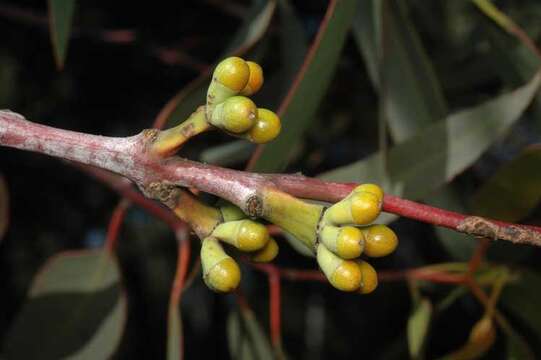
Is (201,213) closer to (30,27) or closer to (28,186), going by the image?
(30,27)

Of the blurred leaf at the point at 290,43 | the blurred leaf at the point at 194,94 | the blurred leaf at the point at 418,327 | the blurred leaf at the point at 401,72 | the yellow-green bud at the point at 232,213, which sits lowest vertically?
the blurred leaf at the point at 418,327

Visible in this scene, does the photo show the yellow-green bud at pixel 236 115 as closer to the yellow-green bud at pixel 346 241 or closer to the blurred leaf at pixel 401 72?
the yellow-green bud at pixel 346 241

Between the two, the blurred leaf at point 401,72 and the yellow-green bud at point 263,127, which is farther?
the blurred leaf at point 401,72

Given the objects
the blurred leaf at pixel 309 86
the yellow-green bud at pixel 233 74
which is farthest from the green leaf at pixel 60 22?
the yellow-green bud at pixel 233 74

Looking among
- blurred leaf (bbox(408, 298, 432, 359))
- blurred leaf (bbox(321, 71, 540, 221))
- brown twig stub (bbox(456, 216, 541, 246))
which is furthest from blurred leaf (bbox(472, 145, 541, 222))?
brown twig stub (bbox(456, 216, 541, 246))

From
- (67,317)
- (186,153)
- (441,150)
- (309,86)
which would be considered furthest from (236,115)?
(186,153)
